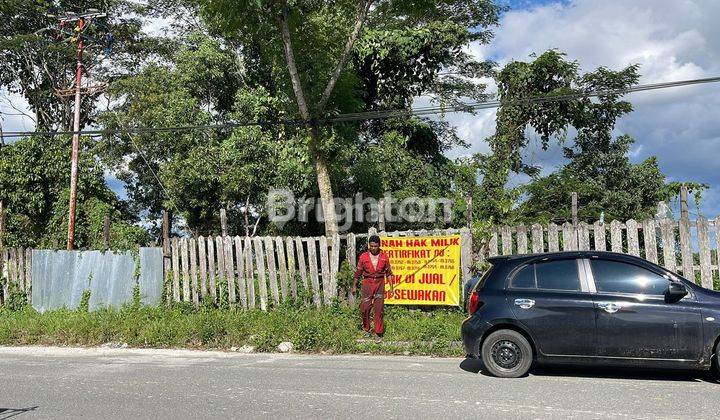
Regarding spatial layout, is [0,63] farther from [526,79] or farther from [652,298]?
[652,298]

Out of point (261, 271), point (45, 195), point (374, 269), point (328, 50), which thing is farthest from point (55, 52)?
point (374, 269)

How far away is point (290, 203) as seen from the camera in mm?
18297

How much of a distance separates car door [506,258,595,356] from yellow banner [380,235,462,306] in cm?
364

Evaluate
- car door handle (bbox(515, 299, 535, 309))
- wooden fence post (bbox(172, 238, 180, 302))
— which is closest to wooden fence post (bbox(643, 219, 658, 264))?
car door handle (bbox(515, 299, 535, 309))

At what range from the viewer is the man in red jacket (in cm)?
1059

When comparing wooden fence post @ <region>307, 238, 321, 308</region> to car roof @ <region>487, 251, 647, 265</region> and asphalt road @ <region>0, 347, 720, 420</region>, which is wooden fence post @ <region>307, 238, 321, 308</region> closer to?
asphalt road @ <region>0, 347, 720, 420</region>

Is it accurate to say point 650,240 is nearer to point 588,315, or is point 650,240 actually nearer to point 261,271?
point 588,315

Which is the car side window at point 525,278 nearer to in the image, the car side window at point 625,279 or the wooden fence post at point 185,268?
the car side window at point 625,279

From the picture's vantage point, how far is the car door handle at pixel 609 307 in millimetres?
7141

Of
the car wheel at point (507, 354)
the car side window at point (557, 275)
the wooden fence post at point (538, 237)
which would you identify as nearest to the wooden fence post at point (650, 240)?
the wooden fence post at point (538, 237)

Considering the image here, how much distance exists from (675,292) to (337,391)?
155 inches

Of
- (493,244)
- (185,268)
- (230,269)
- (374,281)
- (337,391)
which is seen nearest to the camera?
(337,391)

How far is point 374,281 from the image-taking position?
10.7 m

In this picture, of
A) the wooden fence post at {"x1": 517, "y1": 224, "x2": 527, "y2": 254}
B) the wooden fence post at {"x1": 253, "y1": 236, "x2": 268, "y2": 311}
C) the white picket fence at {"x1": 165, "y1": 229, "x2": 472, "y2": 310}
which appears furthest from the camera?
the wooden fence post at {"x1": 253, "y1": 236, "x2": 268, "y2": 311}
